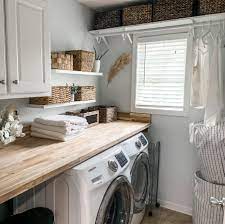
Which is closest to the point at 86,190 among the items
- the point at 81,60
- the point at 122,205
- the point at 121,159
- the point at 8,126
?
the point at 121,159

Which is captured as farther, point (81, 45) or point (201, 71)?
point (81, 45)

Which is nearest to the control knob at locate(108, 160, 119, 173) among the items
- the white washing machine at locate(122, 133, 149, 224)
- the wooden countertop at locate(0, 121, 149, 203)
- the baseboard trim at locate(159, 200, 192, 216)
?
the wooden countertop at locate(0, 121, 149, 203)

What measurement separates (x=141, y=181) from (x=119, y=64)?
1381mm

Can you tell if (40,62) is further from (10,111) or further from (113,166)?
(113,166)

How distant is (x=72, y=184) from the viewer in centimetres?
146

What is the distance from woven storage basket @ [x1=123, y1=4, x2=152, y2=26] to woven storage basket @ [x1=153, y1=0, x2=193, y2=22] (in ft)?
0.20

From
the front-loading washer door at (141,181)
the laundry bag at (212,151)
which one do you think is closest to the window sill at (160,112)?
the laundry bag at (212,151)

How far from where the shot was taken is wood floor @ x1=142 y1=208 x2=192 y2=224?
248 centimetres

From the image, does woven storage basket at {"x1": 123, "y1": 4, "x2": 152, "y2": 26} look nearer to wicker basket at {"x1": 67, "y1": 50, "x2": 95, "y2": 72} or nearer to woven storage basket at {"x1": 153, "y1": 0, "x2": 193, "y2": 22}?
woven storage basket at {"x1": 153, "y1": 0, "x2": 193, "y2": 22}

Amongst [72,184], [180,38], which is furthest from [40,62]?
[180,38]

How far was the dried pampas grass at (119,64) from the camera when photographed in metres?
2.81

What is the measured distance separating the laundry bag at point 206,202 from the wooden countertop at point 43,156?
772 mm

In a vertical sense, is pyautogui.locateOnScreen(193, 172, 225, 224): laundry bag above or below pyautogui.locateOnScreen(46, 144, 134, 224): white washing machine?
below

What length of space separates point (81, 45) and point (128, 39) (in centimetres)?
56
